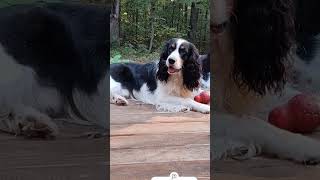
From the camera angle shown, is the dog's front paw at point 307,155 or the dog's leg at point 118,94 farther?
the dog's leg at point 118,94

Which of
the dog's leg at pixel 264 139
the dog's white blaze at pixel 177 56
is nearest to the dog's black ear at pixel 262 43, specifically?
the dog's leg at pixel 264 139

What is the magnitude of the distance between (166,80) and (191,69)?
6.1 inches

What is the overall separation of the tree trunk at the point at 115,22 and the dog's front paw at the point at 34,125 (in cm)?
53

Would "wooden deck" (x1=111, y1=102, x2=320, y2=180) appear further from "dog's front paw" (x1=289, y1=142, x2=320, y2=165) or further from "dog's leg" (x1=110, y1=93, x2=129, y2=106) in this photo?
"dog's front paw" (x1=289, y1=142, x2=320, y2=165)

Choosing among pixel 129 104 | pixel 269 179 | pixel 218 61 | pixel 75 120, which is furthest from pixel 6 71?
pixel 269 179

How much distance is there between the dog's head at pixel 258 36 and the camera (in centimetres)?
190

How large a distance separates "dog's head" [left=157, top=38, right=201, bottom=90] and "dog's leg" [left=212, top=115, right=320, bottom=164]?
0.44 metres

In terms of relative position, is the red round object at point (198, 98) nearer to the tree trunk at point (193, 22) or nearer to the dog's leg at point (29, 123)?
the tree trunk at point (193, 22)

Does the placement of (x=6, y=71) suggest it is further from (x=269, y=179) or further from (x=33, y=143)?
(x=269, y=179)

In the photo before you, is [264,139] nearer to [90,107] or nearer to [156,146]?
[156,146]

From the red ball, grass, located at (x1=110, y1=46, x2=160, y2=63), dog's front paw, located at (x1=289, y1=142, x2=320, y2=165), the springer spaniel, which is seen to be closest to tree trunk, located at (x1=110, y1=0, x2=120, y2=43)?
grass, located at (x1=110, y1=46, x2=160, y2=63)

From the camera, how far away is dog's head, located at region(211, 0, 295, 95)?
190cm

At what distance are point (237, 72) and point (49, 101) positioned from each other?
0.76 metres

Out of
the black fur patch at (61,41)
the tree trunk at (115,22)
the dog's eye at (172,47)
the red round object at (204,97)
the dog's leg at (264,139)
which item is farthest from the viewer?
the dog's eye at (172,47)
